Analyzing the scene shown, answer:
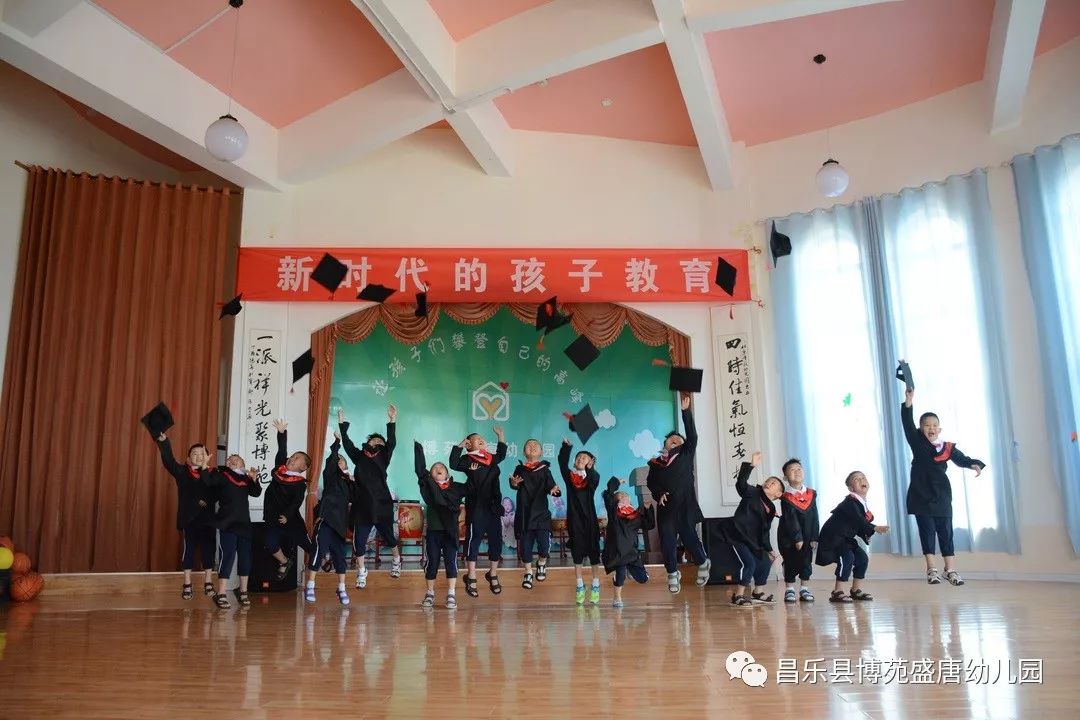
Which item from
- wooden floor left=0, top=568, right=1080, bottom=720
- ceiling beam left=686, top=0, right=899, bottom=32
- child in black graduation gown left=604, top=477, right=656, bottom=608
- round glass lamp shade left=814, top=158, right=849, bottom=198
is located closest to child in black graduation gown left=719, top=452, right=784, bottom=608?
wooden floor left=0, top=568, right=1080, bottom=720

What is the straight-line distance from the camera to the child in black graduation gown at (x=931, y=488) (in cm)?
602

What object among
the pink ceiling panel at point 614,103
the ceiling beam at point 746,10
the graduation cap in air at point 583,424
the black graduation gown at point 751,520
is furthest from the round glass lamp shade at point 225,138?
the black graduation gown at point 751,520

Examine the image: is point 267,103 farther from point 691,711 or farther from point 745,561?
point 691,711

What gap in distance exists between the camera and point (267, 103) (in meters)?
7.61

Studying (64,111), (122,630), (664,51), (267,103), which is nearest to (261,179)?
(267,103)

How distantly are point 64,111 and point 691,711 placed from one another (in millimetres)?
8282

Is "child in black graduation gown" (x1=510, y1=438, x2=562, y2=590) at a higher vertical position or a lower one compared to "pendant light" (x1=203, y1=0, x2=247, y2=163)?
lower

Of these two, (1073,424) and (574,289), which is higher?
(574,289)

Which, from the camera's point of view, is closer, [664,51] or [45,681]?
[45,681]

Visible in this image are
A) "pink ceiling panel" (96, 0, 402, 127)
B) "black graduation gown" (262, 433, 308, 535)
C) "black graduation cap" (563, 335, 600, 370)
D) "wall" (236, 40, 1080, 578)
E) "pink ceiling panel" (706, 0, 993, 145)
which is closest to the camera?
"black graduation gown" (262, 433, 308, 535)

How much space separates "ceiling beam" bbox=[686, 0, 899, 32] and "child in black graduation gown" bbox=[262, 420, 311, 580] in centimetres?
431

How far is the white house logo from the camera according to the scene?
9.66 m

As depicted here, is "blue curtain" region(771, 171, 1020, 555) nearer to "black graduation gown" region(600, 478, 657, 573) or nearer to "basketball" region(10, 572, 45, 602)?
"black graduation gown" region(600, 478, 657, 573)

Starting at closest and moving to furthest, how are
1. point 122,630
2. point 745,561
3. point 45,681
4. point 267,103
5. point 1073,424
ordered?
point 45,681 < point 122,630 < point 745,561 < point 1073,424 < point 267,103
